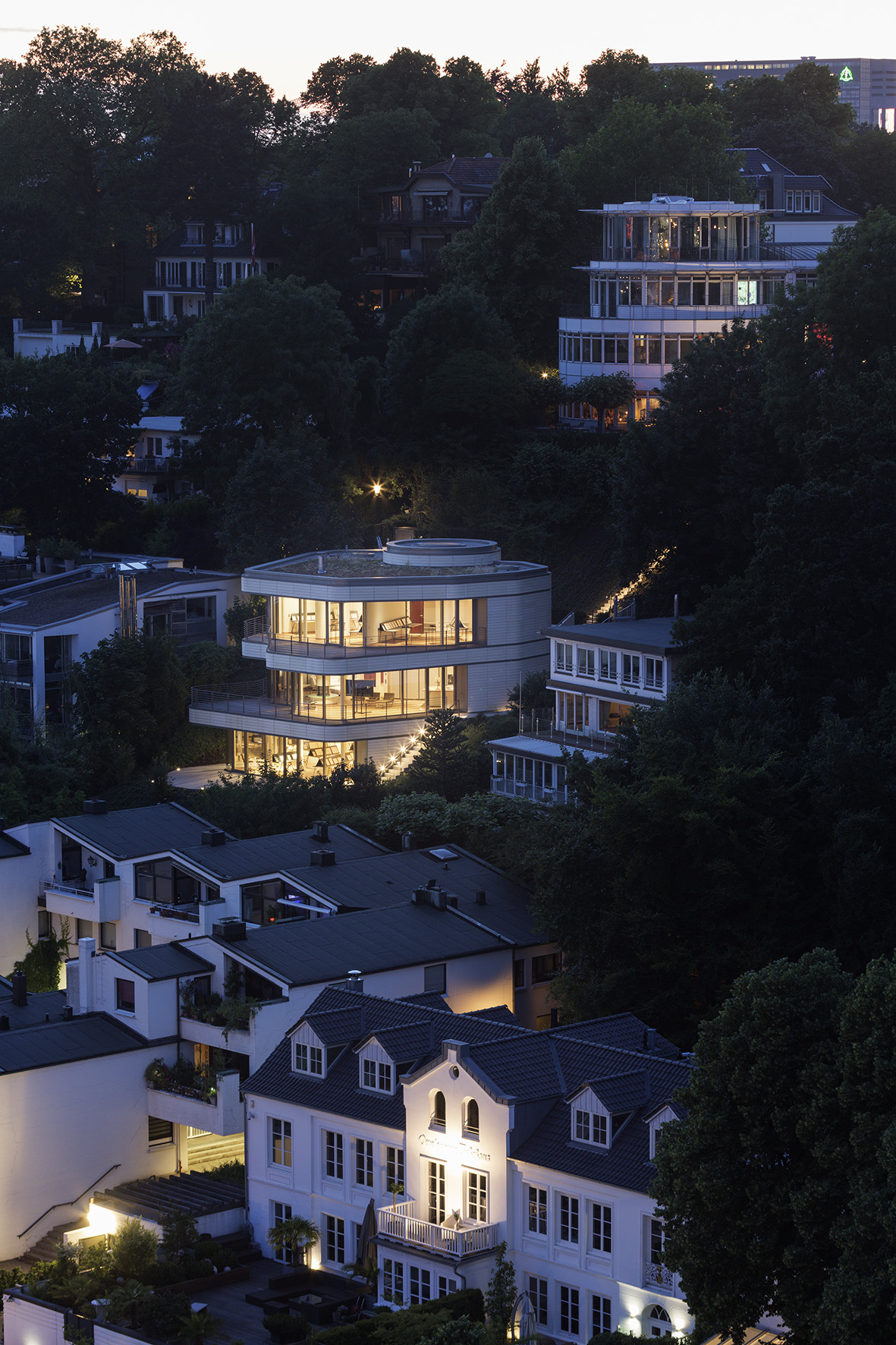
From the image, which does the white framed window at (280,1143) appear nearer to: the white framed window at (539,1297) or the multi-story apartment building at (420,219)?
the white framed window at (539,1297)

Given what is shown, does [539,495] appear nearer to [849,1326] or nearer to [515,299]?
[515,299]

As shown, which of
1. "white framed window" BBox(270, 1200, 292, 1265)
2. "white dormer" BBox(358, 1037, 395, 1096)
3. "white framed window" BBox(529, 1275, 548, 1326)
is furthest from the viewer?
"white framed window" BBox(270, 1200, 292, 1265)

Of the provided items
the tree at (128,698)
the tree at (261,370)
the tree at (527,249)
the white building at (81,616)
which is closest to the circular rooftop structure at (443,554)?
the tree at (128,698)

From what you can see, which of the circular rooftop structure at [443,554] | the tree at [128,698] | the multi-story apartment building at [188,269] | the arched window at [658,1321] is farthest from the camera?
the multi-story apartment building at [188,269]

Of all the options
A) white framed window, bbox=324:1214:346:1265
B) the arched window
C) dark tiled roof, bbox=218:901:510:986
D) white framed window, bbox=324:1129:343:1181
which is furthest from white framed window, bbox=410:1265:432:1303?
dark tiled roof, bbox=218:901:510:986

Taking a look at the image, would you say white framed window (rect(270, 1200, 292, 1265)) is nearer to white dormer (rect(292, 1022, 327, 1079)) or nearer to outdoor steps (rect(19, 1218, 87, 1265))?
white dormer (rect(292, 1022, 327, 1079))
